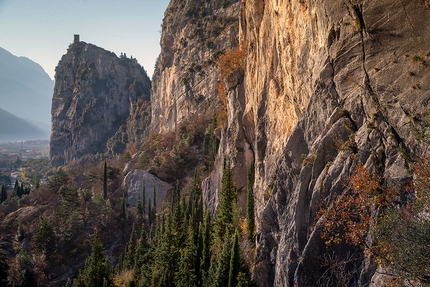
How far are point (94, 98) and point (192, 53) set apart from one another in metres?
68.8

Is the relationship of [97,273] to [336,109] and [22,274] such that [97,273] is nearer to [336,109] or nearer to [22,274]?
[22,274]

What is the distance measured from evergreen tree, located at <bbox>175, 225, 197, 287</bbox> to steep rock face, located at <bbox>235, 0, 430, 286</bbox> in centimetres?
755

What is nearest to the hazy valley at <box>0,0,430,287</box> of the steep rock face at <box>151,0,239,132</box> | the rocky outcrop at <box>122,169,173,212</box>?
the rocky outcrop at <box>122,169,173,212</box>

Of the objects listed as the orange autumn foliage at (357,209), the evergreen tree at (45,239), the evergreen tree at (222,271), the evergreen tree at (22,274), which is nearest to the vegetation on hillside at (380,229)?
the orange autumn foliage at (357,209)

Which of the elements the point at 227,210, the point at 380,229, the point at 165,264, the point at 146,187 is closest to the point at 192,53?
the point at 146,187

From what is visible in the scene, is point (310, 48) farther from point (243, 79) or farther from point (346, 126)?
point (243, 79)

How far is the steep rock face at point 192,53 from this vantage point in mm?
64438

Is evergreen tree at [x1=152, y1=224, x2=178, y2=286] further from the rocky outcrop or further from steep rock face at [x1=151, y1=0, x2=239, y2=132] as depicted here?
steep rock face at [x1=151, y1=0, x2=239, y2=132]

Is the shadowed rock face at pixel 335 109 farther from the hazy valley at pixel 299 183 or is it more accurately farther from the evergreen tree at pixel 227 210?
the evergreen tree at pixel 227 210

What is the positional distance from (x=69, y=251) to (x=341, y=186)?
41.0m

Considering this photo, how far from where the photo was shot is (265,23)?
22953mm

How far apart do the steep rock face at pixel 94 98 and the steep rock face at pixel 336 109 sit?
109257 mm

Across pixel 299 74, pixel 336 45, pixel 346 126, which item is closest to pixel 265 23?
pixel 299 74

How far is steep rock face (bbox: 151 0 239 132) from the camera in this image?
211ft
